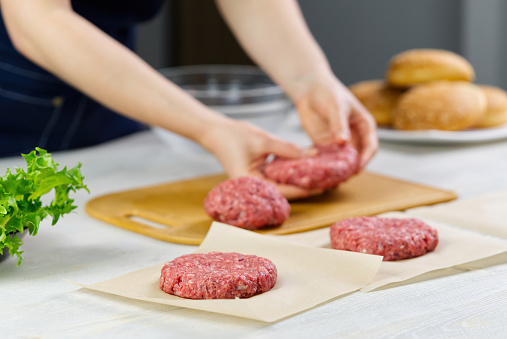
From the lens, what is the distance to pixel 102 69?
5.03 feet

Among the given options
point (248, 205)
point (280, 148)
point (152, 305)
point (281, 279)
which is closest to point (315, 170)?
point (280, 148)

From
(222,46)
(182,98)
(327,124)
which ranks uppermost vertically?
(182,98)

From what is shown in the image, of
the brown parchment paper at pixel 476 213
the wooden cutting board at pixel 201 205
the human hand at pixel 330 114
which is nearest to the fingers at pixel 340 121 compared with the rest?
the human hand at pixel 330 114

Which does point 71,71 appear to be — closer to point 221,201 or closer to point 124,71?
point 124,71

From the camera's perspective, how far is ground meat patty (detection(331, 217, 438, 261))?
3.75 ft

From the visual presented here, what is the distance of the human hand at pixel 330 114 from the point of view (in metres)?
1.75

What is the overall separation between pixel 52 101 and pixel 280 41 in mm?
661

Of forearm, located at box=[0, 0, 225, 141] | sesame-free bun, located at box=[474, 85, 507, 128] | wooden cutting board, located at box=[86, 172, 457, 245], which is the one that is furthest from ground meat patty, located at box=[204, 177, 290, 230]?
sesame-free bun, located at box=[474, 85, 507, 128]

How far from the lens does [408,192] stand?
1.59 metres

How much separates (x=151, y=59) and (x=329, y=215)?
8.82ft

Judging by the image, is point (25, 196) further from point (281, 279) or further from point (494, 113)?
point (494, 113)

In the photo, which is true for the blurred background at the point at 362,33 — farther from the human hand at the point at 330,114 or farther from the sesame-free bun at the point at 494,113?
the human hand at the point at 330,114

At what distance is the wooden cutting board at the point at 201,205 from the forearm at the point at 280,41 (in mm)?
338

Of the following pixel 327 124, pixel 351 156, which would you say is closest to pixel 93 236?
pixel 351 156
